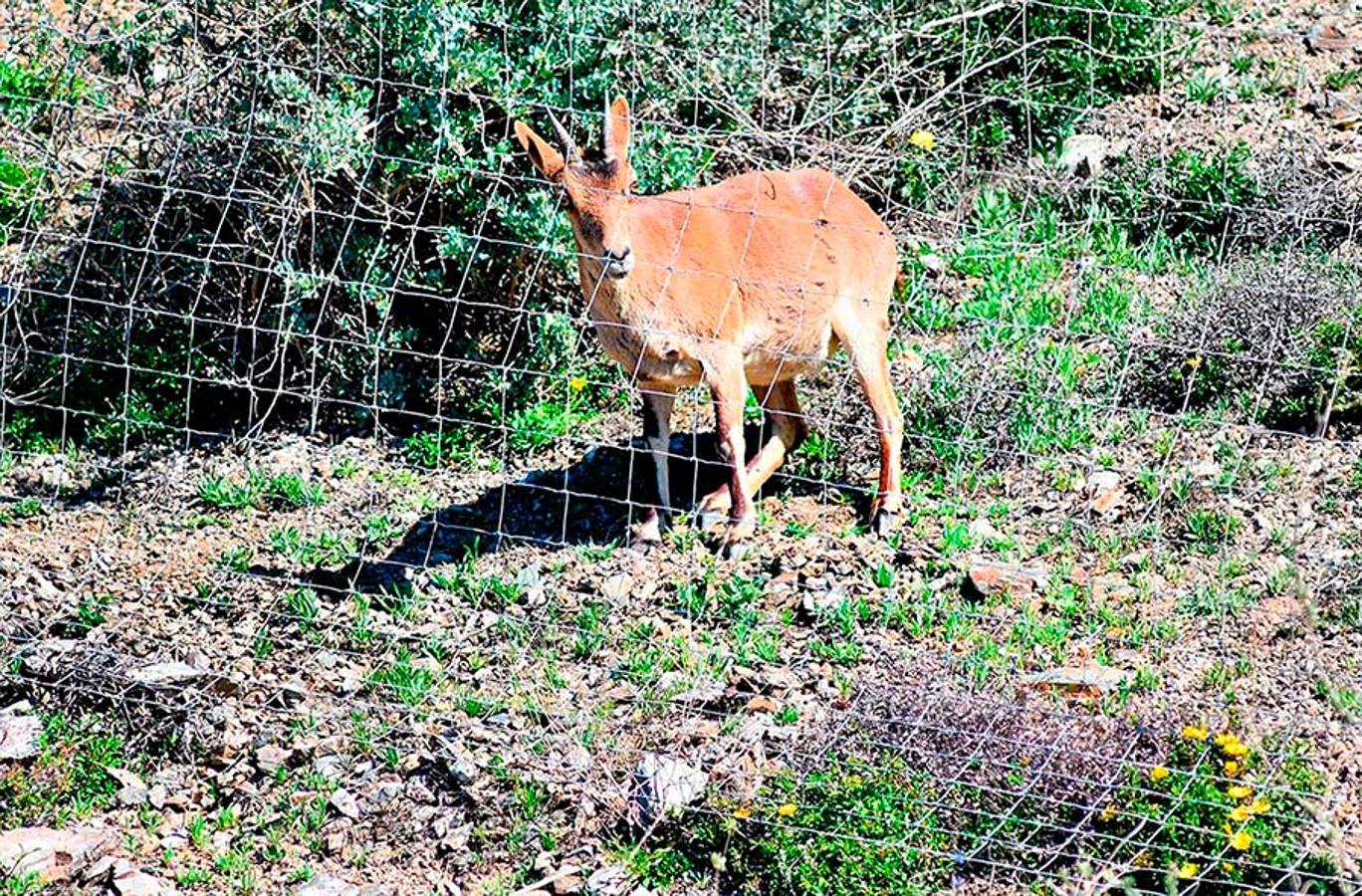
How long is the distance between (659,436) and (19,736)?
10.2 ft

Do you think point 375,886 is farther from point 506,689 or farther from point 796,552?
point 796,552

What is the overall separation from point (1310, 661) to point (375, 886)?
3.33 metres

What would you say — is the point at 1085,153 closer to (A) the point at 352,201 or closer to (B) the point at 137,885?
(A) the point at 352,201

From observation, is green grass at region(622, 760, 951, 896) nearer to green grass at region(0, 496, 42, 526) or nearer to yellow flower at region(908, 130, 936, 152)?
green grass at region(0, 496, 42, 526)

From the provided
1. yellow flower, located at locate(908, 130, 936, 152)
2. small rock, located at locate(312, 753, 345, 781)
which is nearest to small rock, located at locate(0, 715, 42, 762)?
small rock, located at locate(312, 753, 345, 781)

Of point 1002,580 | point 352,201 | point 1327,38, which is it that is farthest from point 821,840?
point 1327,38

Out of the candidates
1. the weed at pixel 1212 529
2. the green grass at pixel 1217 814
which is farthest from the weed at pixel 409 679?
the weed at pixel 1212 529

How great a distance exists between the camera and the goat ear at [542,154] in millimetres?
8391

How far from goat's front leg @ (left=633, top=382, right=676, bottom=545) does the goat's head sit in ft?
2.42

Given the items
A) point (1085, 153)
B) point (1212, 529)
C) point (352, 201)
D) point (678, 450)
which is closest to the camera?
point (1212, 529)

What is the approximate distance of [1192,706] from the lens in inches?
277

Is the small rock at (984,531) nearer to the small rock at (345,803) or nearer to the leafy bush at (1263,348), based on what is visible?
the leafy bush at (1263,348)

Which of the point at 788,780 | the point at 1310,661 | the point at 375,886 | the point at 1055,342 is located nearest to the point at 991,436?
the point at 1055,342

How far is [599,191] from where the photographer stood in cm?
851
